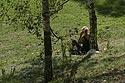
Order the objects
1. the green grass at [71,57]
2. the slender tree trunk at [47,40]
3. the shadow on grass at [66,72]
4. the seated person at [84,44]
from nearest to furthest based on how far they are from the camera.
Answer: the shadow on grass at [66,72] < the slender tree trunk at [47,40] < the green grass at [71,57] < the seated person at [84,44]

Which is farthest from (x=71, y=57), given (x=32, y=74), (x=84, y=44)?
(x=32, y=74)

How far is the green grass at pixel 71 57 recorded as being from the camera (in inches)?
554

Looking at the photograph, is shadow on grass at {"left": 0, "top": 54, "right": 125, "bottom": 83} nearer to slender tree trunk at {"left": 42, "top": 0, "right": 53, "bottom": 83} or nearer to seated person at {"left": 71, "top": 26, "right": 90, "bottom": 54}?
slender tree trunk at {"left": 42, "top": 0, "right": 53, "bottom": 83}

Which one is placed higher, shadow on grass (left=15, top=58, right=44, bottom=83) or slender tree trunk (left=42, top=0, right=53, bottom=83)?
slender tree trunk (left=42, top=0, right=53, bottom=83)

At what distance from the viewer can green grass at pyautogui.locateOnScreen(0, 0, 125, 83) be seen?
46.1ft

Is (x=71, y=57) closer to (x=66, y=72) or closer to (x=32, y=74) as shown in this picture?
(x=32, y=74)

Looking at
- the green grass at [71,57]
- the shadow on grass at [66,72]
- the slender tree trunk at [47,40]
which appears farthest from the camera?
the green grass at [71,57]

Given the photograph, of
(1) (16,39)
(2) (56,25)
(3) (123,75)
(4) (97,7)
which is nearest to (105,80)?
(3) (123,75)

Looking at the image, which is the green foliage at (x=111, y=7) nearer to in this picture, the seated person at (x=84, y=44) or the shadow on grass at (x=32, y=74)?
the seated person at (x=84, y=44)

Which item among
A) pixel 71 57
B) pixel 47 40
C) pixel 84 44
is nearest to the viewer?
pixel 47 40

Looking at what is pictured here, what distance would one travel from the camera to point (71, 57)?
19.3m

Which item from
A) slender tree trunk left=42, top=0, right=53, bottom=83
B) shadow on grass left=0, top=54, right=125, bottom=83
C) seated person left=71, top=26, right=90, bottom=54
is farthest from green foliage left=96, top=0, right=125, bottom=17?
slender tree trunk left=42, top=0, right=53, bottom=83

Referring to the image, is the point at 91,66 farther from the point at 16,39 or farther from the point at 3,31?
the point at 3,31

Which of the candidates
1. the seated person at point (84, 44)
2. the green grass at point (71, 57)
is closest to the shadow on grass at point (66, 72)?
the green grass at point (71, 57)
